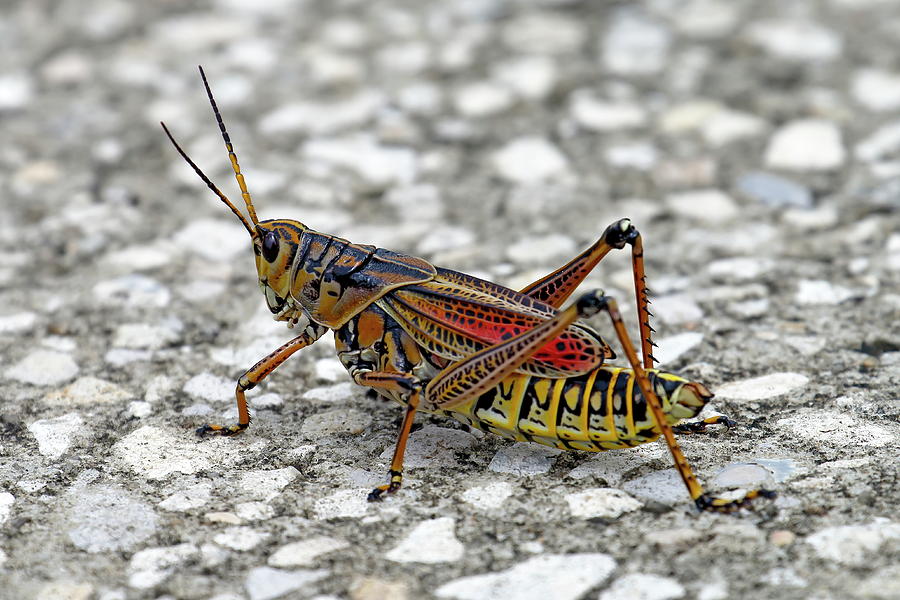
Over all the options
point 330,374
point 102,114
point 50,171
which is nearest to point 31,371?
point 330,374

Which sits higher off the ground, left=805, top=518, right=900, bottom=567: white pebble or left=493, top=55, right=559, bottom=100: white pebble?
left=493, top=55, right=559, bottom=100: white pebble

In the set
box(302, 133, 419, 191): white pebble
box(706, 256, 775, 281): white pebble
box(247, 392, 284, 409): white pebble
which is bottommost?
box(247, 392, 284, 409): white pebble

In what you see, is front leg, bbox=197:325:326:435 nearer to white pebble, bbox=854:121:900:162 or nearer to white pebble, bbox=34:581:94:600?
white pebble, bbox=34:581:94:600

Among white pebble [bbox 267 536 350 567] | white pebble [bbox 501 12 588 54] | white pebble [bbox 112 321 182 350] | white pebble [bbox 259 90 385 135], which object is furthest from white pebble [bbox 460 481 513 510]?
white pebble [bbox 501 12 588 54]

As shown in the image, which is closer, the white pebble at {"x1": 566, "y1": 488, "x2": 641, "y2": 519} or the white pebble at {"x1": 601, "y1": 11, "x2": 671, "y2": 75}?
the white pebble at {"x1": 566, "y1": 488, "x2": 641, "y2": 519}

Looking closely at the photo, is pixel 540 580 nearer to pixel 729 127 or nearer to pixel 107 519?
pixel 107 519

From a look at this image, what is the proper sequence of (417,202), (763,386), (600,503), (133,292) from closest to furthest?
(600,503) → (763,386) → (133,292) → (417,202)

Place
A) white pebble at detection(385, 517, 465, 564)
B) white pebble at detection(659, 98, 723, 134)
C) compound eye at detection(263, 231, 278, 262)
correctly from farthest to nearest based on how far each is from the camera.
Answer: white pebble at detection(659, 98, 723, 134)
compound eye at detection(263, 231, 278, 262)
white pebble at detection(385, 517, 465, 564)

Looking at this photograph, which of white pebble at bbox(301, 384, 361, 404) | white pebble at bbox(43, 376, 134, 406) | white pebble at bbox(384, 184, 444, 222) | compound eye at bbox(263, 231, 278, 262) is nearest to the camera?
compound eye at bbox(263, 231, 278, 262)

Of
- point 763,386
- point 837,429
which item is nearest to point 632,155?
point 763,386
